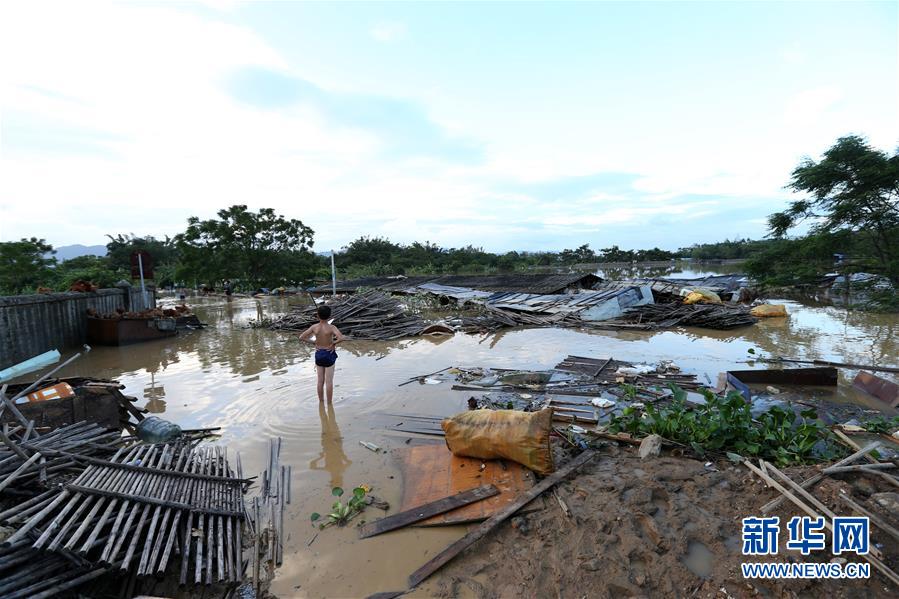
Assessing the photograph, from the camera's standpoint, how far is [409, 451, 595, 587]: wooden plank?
3.11m

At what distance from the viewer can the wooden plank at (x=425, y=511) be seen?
3.65 m

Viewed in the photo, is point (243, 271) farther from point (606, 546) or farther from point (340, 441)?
point (606, 546)

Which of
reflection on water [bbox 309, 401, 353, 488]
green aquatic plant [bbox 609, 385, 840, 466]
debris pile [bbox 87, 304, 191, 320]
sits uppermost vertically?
debris pile [bbox 87, 304, 191, 320]

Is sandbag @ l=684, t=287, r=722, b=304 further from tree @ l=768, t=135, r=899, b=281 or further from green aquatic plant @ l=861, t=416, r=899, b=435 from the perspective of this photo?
green aquatic plant @ l=861, t=416, r=899, b=435

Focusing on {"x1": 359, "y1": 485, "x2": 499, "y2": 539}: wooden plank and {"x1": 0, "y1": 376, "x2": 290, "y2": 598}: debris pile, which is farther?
{"x1": 359, "y1": 485, "x2": 499, "y2": 539}: wooden plank

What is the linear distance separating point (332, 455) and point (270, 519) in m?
1.47

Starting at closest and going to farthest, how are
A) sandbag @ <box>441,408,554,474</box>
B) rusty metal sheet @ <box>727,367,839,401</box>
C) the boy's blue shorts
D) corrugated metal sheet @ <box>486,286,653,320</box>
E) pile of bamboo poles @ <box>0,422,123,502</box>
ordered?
pile of bamboo poles @ <box>0,422,123,502</box> → sandbag @ <box>441,408,554,474</box> → the boy's blue shorts → rusty metal sheet @ <box>727,367,839,401</box> → corrugated metal sheet @ <box>486,286,653,320</box>

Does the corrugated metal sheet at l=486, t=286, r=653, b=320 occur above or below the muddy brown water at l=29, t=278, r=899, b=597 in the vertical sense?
above

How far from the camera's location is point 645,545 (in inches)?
119

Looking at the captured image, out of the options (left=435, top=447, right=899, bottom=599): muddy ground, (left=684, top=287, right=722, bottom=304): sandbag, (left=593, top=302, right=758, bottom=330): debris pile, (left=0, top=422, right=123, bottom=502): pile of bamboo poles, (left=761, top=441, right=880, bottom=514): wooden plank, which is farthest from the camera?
(left=684, top=287, right=722, bottom=304): sandbag

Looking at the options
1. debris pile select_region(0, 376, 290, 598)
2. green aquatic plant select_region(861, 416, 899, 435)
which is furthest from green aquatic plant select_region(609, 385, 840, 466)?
debris pile select_region(0, 376, 290, 598)

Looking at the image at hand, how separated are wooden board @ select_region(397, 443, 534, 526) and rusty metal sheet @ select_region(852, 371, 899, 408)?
6.98 m

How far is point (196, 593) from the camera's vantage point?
2.99 meters

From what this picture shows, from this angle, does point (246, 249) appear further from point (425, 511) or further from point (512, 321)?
point (425, 511)
